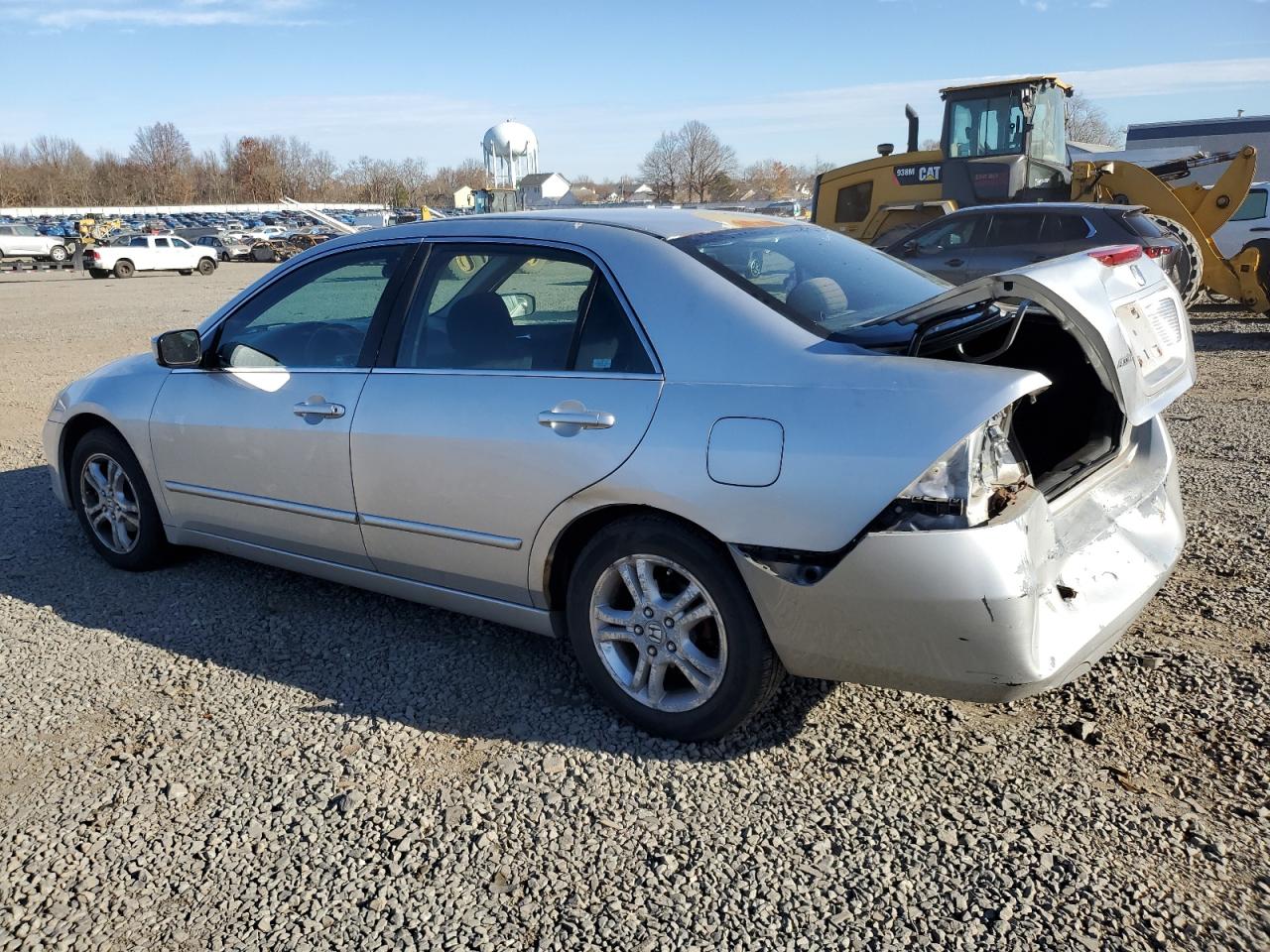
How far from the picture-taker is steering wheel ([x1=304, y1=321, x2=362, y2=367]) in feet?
13.1

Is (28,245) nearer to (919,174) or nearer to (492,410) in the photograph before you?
(919,174)

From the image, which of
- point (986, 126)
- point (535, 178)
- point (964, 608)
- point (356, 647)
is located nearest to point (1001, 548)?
point (964, 608)

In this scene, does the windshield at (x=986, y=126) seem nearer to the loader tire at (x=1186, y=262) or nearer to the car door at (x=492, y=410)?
the loader tire at (x=1186, y=262)

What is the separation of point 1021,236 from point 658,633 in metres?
10.7

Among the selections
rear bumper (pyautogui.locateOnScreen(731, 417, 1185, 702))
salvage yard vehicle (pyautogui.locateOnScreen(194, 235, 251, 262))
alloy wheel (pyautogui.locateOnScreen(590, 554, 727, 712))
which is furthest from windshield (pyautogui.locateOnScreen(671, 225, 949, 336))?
salvage yard vehicle (pyautogui.locateOnScreen(194, 235, 251, 262))

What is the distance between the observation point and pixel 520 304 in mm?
3830

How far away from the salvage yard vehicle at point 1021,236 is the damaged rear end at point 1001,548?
863 cm

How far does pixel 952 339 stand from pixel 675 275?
2.87ft

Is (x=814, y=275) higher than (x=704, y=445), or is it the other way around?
(x=814, y=275)

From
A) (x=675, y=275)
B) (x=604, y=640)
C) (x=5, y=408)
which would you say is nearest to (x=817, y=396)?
(x=675, y=275)

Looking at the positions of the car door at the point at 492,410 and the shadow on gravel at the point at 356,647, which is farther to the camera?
the shadow on gravel at the point at 356,647

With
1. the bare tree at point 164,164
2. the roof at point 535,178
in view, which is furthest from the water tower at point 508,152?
the bare tree at point 164,164

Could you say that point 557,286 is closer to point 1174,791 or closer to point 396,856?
point 396,856

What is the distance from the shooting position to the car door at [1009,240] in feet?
40.0
